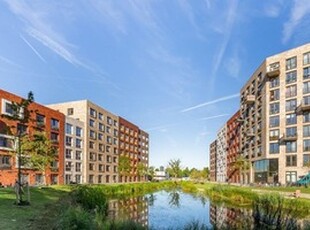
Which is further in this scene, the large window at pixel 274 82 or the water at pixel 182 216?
the large window at pixel 274 82

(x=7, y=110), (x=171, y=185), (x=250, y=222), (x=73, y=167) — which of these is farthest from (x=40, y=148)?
(x=171, y=185)

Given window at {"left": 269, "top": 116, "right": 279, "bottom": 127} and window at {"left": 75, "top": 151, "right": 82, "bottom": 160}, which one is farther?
window at {"left": 75, "top": 151, "right": 82, "bottom": 160}

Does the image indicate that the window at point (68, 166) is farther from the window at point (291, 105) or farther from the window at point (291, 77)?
the window at point (291, 77)

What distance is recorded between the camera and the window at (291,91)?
7217 cm

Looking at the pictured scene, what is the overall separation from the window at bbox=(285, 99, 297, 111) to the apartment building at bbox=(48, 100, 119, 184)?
4863 cm

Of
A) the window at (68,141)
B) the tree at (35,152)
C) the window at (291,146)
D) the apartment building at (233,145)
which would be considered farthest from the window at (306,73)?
the window at (68,141)

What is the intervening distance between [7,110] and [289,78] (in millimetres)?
55305

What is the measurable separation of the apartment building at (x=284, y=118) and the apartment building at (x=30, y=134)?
146 feet

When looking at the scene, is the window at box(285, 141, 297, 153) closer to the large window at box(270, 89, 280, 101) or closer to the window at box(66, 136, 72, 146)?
the large window at box(270, 89, 280, 101)

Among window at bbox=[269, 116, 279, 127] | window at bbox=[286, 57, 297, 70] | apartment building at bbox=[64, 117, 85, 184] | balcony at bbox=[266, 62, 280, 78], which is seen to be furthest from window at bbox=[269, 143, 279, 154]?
apartment building at bbox=[64, 117, 85, 184]

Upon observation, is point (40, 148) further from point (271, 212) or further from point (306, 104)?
point (306, 104)

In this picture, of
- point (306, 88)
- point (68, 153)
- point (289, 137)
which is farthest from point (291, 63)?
point (68, 153)

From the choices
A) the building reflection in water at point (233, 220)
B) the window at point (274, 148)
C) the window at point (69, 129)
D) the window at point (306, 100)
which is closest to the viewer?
the building reflection in water at point (233, 220)

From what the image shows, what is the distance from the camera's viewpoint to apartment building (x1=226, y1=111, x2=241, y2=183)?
4261 inches
